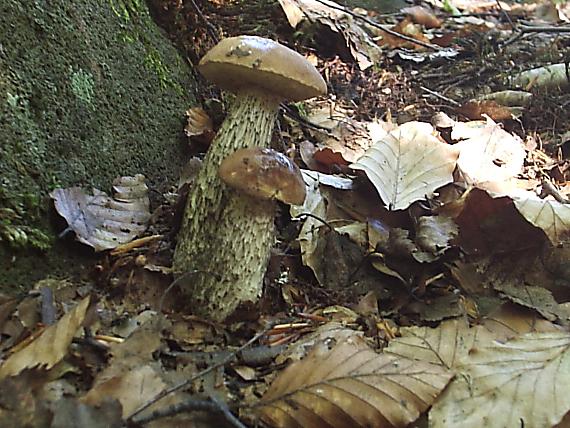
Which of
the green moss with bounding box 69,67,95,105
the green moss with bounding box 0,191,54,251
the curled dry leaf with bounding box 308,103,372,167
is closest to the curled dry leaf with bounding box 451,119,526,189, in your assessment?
the curled dry leaf with bounding box 308,103,372,167

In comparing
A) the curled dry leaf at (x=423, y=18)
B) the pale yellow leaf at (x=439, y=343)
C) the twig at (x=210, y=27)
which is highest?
the twig at (x=210, y=27)

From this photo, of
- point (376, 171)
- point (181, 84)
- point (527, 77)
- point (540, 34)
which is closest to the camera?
point (376, 171)

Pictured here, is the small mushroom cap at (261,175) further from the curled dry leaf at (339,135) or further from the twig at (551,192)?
the twig at (551,192)

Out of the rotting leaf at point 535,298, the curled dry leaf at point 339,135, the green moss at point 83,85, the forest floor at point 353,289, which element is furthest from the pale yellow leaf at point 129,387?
the curled dry leaf at point 339,135

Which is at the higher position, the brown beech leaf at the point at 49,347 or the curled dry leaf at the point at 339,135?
the brown beech leaf at the point at 49,347

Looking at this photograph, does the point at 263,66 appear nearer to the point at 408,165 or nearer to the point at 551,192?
the point at 408,165

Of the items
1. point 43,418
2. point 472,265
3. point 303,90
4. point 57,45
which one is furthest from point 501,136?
point 43,418

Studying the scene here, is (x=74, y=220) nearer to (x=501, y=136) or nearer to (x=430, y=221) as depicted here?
(x=430, y=221)
